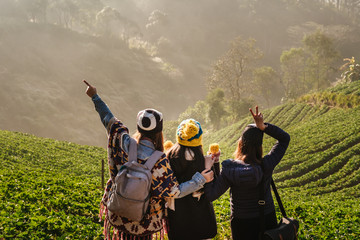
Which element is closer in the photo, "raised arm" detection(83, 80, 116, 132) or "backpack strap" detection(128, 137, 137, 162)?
"backpack strap" detection(128, 137, 137, 162)

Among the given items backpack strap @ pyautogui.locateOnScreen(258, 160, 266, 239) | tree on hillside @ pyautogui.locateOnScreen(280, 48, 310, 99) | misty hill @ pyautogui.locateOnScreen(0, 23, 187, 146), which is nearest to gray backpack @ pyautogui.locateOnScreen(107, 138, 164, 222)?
backpack strap @ pyautogui.locateOnScreen(258, 160, 266, 239)

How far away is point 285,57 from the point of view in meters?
66.7

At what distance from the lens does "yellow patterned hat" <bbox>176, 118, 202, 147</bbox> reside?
4.32 meters

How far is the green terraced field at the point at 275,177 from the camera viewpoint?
24.0ft

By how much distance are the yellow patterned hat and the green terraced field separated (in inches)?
142

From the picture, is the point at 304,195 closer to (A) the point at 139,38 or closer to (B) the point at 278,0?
(A) the point at 139,38

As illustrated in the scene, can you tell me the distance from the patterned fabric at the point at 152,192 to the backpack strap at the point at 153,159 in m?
0.05

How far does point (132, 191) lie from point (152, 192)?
0.38 meters

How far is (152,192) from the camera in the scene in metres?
3.98

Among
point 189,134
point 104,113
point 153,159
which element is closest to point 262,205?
point 189,134

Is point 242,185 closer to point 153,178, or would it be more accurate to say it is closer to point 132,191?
point 153,178

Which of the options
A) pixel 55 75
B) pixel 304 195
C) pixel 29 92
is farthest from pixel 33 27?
pixel 304 195

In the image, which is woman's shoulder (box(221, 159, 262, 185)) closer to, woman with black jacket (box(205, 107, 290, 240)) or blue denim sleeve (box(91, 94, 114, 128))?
woman with black jacket (box(205, 107, 290, 240))

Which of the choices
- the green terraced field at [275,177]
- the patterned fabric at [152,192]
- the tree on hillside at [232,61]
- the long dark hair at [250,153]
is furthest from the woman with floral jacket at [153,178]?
the tree on hillside at [232,61]
